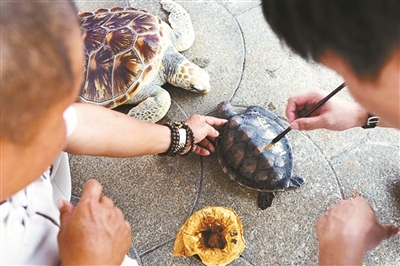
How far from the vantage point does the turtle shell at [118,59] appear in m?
1.38

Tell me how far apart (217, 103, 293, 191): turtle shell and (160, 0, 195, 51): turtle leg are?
405 millimetres

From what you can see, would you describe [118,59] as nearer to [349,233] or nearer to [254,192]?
[254,192]

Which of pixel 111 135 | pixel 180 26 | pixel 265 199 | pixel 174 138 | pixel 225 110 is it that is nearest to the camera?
pixel 111 135

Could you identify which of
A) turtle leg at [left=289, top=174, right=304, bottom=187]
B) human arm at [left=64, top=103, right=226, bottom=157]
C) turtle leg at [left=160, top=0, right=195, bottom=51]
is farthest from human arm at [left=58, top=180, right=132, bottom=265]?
turtle leg at [left=160, top=0, right=195, bottom=51]

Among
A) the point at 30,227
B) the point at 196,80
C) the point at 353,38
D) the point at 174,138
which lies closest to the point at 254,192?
the point at 174,138

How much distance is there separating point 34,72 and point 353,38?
340 mm

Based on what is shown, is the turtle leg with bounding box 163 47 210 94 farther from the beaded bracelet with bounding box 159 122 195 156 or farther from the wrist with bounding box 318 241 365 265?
the wrist with bounding box 318 241 365 265

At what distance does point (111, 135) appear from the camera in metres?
0.93

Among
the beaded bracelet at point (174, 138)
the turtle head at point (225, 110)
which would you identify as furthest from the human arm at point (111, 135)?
the turtle head at point (225, 110)

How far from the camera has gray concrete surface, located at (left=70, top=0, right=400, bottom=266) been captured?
45.9 inches

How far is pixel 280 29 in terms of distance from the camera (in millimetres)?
491

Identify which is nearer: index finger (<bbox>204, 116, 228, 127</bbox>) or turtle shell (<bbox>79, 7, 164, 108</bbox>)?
index finger (<bbox>204, 116, 228, 127</bbox>)

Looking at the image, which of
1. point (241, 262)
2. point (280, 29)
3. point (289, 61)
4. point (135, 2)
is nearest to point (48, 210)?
point (280, 29)

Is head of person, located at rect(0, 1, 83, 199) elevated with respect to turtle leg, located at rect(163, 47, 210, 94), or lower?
elevated
